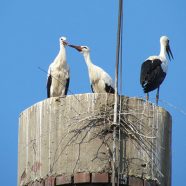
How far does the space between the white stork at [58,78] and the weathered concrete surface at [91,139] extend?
4.24m

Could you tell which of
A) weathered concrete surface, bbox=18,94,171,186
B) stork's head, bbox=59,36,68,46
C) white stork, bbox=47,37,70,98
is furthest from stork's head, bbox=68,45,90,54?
weathered concrete surface, bbox=18,94,171,186

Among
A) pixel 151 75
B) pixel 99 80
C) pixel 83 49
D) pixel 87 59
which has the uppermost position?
pixel 83 49

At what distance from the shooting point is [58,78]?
1772 cm

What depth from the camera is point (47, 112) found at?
13250mm

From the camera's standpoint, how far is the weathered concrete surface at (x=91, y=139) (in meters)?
12.8

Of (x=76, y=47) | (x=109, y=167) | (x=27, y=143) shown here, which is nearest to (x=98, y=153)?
(x=109, y=167)

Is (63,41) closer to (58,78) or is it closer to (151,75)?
(58,78)

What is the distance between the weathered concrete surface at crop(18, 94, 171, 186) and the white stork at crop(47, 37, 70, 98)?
424 cm

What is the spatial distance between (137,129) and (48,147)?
46.7 inches

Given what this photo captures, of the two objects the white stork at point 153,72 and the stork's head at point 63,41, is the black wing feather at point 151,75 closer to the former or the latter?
the white stork at point 153,72

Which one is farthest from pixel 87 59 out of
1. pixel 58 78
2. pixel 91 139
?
pixel 91 139

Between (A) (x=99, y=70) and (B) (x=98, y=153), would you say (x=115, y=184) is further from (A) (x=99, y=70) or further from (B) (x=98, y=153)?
(A) (x=99, y=70)

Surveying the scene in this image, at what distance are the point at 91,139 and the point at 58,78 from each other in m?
4.97

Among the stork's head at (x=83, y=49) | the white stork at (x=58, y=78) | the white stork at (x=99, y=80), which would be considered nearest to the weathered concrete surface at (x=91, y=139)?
the white stork at (x=99, y=80)
